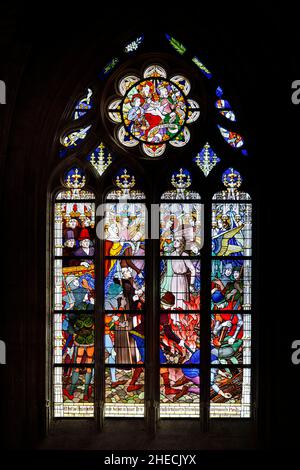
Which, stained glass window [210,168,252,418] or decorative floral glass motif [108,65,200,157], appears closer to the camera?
stained glass window [210,168,252,418]

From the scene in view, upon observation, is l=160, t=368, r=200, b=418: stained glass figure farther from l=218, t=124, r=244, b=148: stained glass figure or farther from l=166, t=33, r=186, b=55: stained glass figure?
l=166, t=33, r=186, b=55: stained glass figure

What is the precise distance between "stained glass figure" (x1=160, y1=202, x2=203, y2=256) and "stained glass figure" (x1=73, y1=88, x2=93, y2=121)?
1381 mm

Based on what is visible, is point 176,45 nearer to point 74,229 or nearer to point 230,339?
point 74,229

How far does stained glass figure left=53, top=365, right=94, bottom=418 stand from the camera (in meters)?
7.91

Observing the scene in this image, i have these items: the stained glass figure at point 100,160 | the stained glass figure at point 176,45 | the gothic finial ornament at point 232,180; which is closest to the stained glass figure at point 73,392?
the stained glass figure at point 100,160

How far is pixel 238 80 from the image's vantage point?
7836mm

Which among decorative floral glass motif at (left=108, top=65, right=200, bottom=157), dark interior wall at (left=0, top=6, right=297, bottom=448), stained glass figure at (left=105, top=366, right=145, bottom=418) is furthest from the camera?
decorative floral glass motif at (left=108, top=65, right=200, bottom=157)

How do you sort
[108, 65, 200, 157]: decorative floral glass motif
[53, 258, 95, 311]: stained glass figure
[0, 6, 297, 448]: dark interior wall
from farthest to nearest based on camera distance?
[108, 65, 200, 157]: decorative floral glass motif < [53, 258, 95, 311]: stained glass figure < [0, 6, 297, 448]: dark interior wall

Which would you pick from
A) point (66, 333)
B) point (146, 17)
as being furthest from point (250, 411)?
point (146, 17)

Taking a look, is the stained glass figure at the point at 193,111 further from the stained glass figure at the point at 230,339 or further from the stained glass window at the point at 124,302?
the stained glass figure at the point at 230,339

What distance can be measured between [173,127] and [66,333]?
2.57m

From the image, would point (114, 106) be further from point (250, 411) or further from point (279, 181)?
point (250, 411)

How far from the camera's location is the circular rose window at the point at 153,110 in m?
8.09

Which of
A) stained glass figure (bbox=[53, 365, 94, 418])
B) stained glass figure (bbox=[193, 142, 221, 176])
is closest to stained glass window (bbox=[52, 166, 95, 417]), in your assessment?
stained glass figure (bbox=[53, 365, 94, 418])
